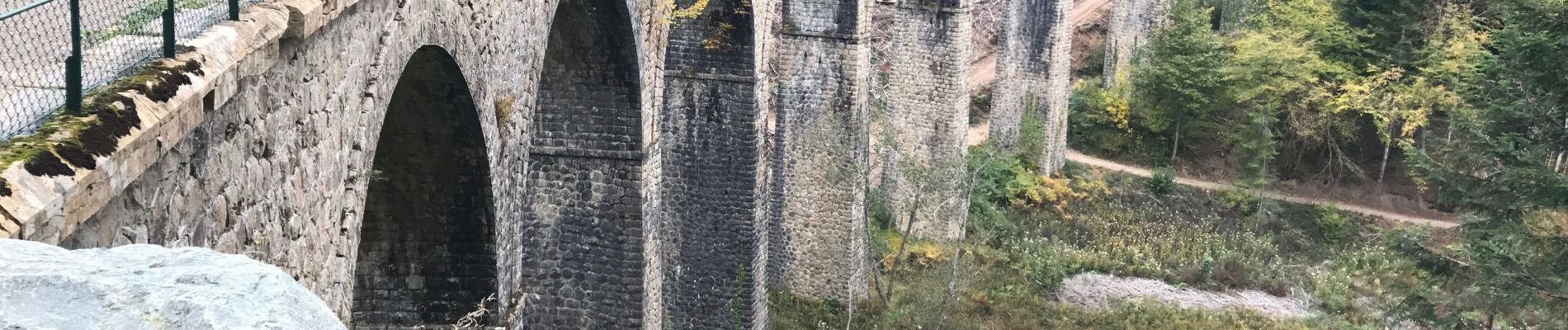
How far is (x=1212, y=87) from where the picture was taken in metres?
30.6

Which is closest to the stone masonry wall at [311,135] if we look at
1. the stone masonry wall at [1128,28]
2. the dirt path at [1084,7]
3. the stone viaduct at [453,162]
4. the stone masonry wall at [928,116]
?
the stone viaduct at [453,162]

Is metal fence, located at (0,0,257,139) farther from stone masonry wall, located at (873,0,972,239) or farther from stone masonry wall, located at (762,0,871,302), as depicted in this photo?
stone masonry wall, located at (873,0,972,239)

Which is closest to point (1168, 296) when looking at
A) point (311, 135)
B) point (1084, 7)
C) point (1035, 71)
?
point (1035, 71)

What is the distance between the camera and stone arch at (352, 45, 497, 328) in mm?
7172

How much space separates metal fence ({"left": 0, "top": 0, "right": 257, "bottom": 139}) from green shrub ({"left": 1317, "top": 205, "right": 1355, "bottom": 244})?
26.5 m

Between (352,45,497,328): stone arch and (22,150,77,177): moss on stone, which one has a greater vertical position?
(22,150,77,177): moss on stone

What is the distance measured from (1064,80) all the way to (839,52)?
42.0ft

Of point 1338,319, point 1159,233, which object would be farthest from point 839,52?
point 1159,233

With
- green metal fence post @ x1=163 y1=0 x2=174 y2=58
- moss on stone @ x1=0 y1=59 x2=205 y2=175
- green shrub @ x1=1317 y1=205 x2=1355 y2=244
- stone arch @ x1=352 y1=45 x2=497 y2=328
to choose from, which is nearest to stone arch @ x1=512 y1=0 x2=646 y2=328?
stone arch @ x1=352 y1=45 x2=497 y2=328

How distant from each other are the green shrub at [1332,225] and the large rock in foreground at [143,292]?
27.6 m

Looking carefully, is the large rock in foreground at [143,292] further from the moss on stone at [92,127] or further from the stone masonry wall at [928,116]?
the stone masonry wall at [928,116]

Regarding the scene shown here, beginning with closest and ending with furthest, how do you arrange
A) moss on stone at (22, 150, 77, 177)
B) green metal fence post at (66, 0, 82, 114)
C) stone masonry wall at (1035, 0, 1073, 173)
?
moss on stone at (22, 150, 77, 177), green metal fence post at (66, 0, 82, 114), stone masonry wall at (1035, 0, 1073, 173)

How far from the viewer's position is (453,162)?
286 inches

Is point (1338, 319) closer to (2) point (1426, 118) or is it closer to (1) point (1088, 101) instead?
(2) point (1426, 118)
